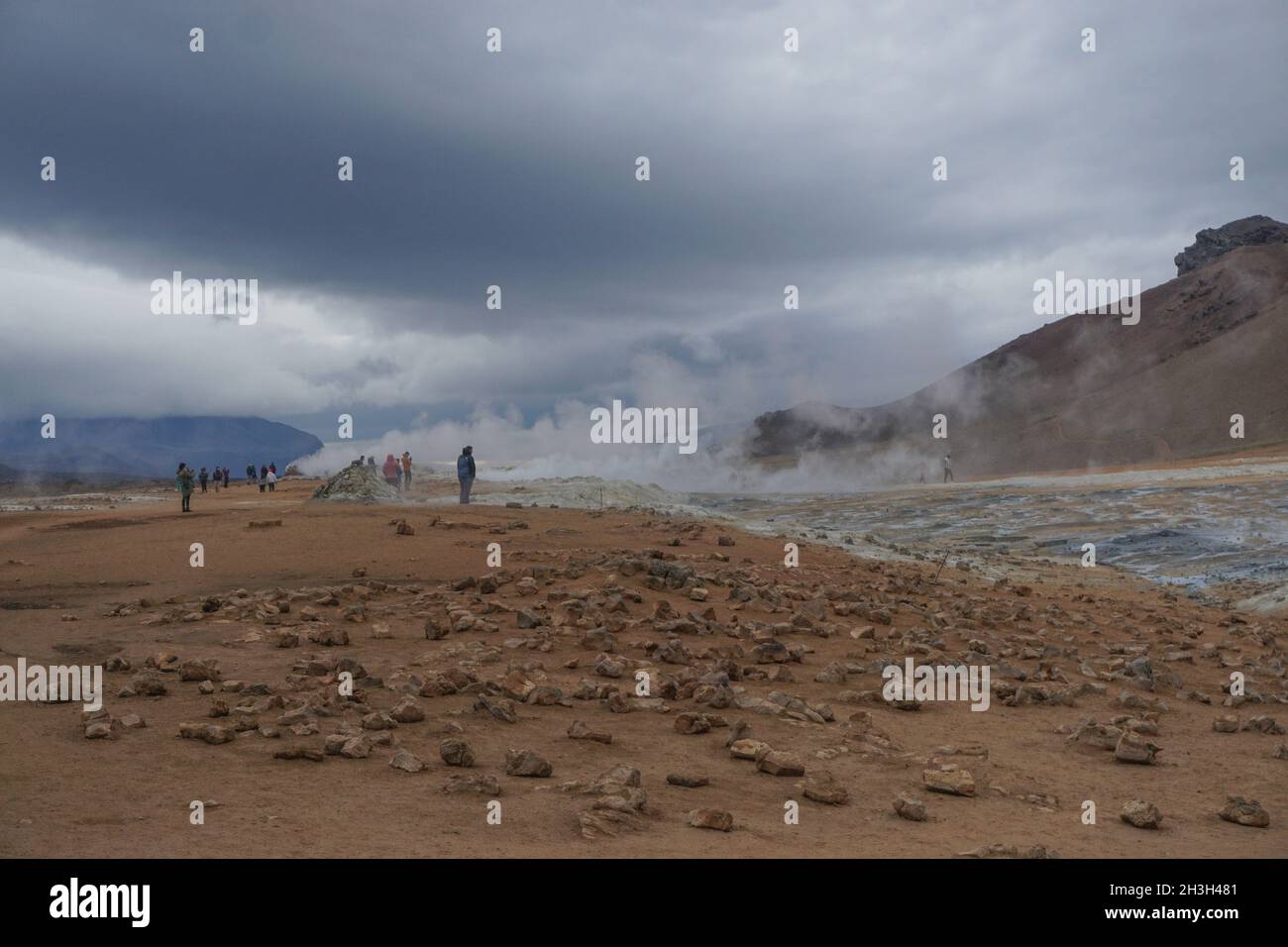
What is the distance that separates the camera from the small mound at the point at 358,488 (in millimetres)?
29859

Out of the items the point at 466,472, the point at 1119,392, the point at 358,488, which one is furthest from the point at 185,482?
the point at 1119,392

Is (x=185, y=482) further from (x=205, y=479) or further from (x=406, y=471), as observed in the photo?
(x=205, y=479)

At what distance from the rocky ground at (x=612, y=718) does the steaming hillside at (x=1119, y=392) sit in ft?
232

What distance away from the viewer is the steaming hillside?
272ft

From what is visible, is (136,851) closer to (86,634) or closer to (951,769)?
(951,769)

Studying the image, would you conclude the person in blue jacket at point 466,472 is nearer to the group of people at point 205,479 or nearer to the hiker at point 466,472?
the hiker at point 466,472

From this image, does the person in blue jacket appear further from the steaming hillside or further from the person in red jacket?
the steaming hillside

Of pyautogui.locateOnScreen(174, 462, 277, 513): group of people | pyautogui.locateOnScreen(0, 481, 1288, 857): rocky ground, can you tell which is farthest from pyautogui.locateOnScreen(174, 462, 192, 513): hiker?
pyautogui.locateOnScreen(0, 481, 1288, 857): rocky ground

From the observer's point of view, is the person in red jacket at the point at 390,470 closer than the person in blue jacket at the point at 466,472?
No

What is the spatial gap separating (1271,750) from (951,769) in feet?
11.6

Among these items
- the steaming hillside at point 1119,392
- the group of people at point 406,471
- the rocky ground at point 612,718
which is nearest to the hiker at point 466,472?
the group of people at point 406,471

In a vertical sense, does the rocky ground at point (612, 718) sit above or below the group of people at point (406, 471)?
below

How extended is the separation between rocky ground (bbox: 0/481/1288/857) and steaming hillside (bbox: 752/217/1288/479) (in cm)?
7062

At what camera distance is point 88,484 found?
254 ft
